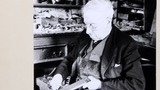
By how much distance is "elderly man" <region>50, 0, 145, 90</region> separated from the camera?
1375 millimetres

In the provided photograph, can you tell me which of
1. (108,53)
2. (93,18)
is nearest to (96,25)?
(93,18)

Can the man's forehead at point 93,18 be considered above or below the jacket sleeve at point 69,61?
above

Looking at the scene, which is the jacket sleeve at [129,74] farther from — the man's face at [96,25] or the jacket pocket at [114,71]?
the man's face at [96,25]

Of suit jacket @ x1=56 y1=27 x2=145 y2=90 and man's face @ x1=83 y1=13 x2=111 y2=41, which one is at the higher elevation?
man's face @ x1=83 y1=13 x2=111 y2=41

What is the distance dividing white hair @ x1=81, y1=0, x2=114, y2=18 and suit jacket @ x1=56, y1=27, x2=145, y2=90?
0.10 metres

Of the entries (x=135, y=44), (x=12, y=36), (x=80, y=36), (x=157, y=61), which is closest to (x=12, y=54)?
(x=12, y=36)

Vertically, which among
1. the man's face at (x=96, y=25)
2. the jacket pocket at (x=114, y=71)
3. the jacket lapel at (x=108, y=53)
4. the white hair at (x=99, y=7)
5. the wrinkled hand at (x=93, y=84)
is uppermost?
the white hair at (x=99, y=7)

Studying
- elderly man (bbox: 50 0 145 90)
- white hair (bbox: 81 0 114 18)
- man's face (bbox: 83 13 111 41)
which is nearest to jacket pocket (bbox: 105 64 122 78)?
elderly man (bbox: 50 0 145 90)

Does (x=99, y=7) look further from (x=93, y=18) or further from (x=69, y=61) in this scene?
(x=69, y=61)

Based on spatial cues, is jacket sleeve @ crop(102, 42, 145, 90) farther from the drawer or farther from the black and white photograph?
the drawer

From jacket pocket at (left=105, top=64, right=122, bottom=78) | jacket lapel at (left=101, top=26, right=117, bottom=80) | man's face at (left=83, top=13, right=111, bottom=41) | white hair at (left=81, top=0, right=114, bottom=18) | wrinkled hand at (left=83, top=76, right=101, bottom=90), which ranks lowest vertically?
wrinkled hand at (left=83, top=76, right=101, bottom=90)

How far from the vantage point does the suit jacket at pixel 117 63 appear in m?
1.38

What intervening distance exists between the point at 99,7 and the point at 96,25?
10cm

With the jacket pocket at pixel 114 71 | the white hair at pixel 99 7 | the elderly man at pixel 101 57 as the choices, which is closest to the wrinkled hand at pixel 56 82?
the elderly man at pixel 101 57
